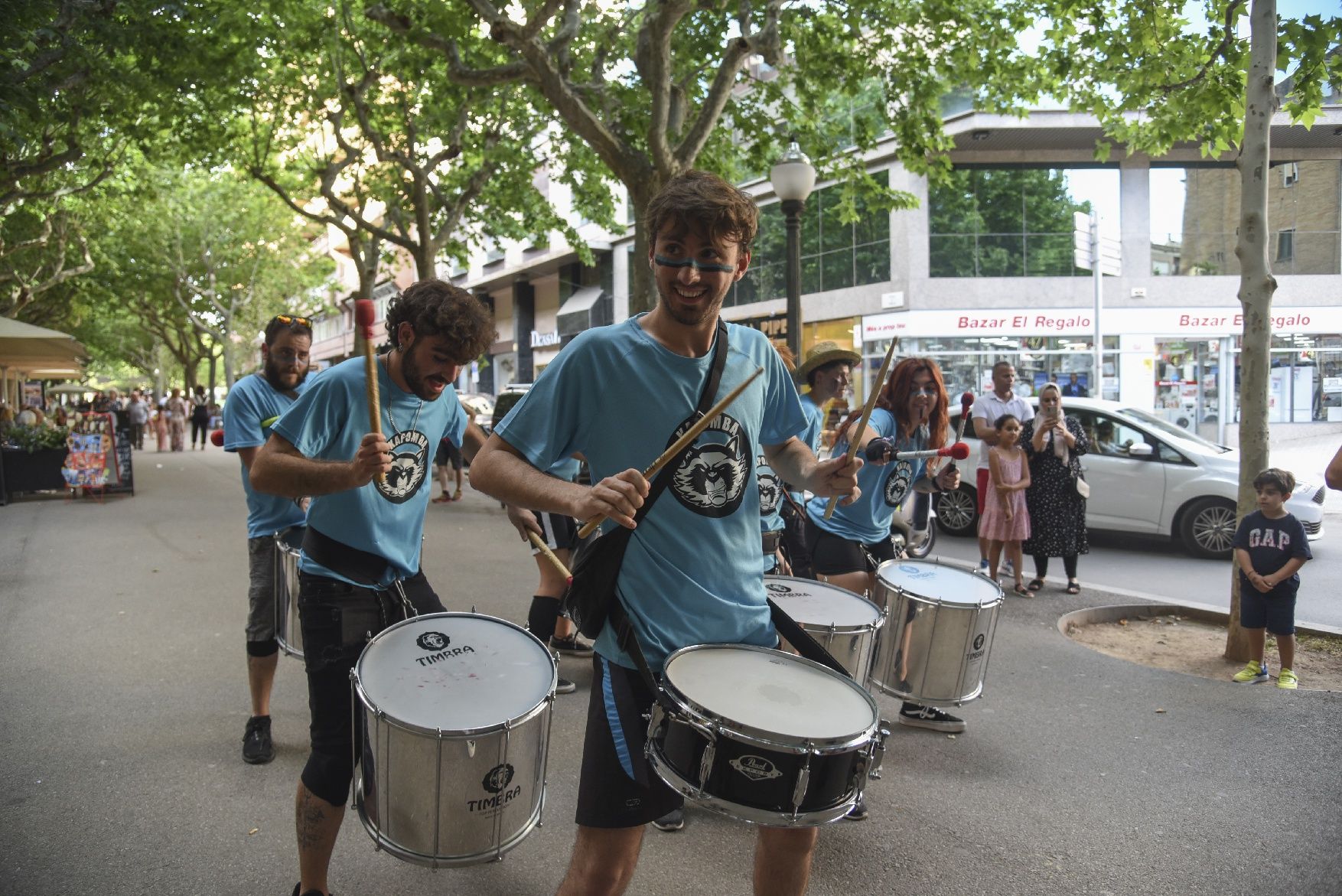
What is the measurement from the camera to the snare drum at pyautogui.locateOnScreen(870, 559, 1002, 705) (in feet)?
13.3

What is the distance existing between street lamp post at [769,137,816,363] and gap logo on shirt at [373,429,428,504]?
6943 mm

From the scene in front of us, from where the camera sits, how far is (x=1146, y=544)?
35.8ft

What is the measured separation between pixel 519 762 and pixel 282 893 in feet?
4.33

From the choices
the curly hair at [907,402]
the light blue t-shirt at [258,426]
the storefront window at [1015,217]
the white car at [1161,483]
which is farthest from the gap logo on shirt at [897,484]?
the storefront window at [1015,217]

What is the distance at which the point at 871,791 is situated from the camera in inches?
160

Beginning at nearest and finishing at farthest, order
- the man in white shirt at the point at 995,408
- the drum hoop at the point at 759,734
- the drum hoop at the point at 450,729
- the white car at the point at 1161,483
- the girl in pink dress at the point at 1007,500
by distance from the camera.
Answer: the drum hoop at the point at 759,734
the drum hoop at the point at 450,729
the girl in pink dress at the point at 1007,500
the man in white shirt at the point at 995,408
the white car at the point at 1161,483

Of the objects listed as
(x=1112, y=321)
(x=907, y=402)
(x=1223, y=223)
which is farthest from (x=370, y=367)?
(x=1223, y=223)

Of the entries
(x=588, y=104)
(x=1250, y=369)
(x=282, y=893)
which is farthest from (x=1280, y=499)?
(x=588, y=104)

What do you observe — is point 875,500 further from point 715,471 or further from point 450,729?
point 450,729

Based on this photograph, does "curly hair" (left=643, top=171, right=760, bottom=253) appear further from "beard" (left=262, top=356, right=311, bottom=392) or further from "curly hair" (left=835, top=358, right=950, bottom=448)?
"beard" (left=262, top=356, right=311, bottom=392)

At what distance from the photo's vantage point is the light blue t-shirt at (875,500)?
466 centimetres

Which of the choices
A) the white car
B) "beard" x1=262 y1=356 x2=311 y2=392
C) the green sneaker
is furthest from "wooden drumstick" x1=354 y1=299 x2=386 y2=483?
the white car

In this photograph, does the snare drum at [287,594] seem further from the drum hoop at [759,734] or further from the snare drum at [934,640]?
the snare drum at [934,640]

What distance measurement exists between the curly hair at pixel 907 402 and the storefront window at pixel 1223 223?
2009 cm
